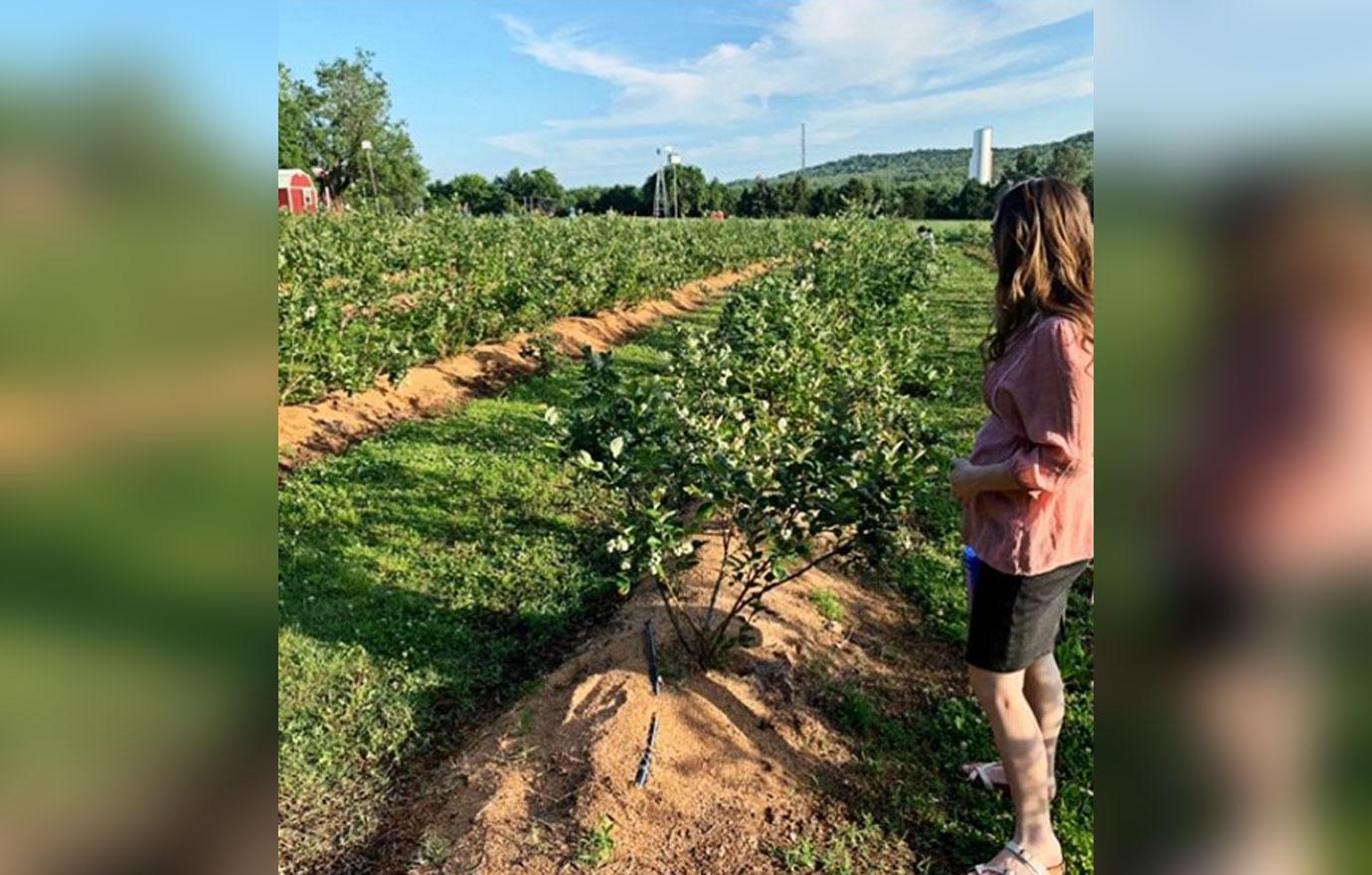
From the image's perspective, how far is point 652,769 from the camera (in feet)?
9.90

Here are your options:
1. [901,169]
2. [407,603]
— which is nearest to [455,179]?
[901,169]

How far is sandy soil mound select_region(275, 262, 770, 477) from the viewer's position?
24.2 ft

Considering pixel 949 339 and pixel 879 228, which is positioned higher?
pixel 879 228

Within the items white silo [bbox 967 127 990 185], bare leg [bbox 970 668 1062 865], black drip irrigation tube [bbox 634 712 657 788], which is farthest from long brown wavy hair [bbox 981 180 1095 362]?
white silo [bbox 967 127 990 185]

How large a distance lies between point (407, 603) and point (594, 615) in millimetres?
1019

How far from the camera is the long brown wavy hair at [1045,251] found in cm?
211

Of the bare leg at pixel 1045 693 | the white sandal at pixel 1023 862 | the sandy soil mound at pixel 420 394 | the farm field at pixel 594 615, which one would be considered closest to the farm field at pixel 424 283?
the sandy soil mound at pixel 420 394

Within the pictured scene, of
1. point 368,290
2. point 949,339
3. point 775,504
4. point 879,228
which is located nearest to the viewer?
point 775,504

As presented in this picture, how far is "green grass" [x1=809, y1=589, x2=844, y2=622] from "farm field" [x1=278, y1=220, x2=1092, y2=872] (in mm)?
21
